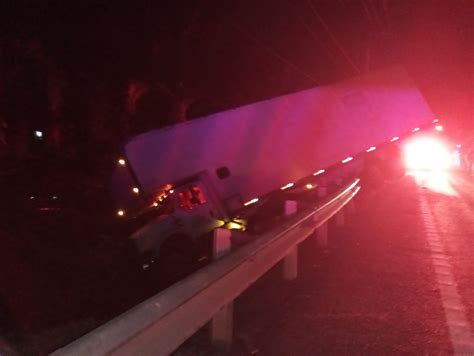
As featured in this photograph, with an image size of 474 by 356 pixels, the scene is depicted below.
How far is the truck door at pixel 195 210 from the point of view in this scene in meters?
11.8

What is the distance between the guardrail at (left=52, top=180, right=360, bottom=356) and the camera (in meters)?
3.04

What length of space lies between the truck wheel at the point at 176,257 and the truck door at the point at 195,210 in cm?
26

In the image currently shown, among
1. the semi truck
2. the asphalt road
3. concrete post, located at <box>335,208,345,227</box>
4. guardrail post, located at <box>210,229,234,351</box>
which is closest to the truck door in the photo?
the semi truck

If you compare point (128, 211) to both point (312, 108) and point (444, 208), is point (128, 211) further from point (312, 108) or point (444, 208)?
point (444, 208)

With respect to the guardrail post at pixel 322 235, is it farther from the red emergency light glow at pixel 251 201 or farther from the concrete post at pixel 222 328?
the concrete post at pixel 222 328

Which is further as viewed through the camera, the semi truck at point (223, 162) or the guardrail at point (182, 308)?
the semi truck at point (223, 162)

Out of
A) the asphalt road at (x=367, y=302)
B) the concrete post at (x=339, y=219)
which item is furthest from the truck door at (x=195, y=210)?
the concrete post at (x=339, y=219)

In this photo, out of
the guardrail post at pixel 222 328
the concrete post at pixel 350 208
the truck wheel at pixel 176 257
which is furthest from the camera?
the concrete post at pixel 350 208

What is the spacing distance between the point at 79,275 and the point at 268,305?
494cm

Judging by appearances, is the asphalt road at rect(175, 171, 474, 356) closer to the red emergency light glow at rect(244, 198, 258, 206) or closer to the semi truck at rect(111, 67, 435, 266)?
the red emergency light glow at rect(244, 198, 258, 206)

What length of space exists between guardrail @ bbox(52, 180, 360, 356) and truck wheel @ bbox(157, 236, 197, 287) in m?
4.43

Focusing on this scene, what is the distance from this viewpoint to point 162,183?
12.6 m

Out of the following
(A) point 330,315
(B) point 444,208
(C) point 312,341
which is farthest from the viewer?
(B) point 444,208

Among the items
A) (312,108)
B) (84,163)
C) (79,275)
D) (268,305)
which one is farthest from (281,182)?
(84,163)
